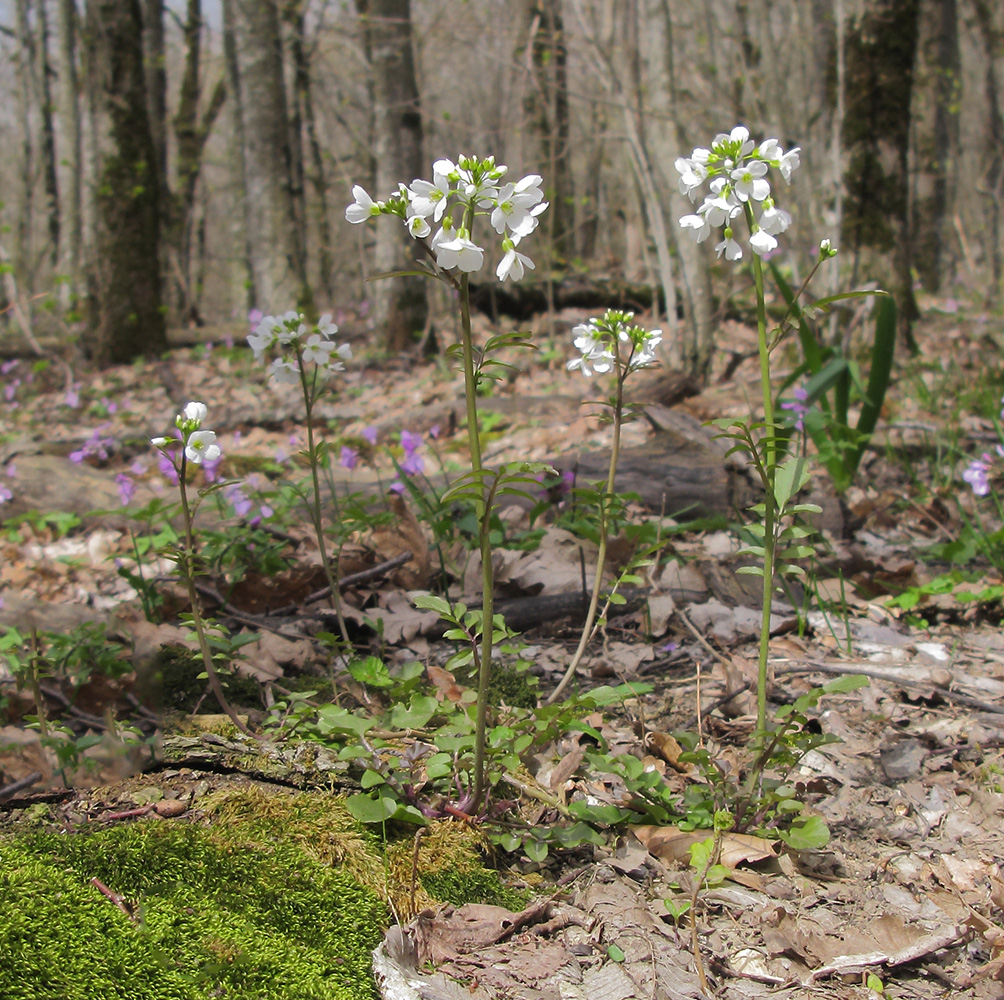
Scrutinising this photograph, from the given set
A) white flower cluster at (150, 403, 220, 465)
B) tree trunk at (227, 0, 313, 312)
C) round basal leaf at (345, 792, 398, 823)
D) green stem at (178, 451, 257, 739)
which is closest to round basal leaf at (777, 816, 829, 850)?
round basal leaf at (345, 792, 398, 823)

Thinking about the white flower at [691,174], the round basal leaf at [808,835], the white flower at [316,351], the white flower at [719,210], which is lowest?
the round basal leaf at [808,835]

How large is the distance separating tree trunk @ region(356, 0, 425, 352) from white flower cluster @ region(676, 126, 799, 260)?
22.1ft

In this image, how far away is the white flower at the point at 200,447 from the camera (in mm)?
1392

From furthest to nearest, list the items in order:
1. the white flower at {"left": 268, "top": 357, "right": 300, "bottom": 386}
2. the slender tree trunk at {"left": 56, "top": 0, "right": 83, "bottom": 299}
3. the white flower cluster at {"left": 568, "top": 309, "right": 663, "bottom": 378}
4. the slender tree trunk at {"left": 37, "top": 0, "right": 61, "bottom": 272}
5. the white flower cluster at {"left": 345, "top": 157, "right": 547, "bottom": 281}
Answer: the slender tree trunk at {"left": 37, "top": 0, "right": 61, "bottom": 272} → the slender tree trunk at {"left": 56, "top": 0, "right": 83, "bottom": 299} → the white flower at {"left": 268, "top": 357, "right": 300, "bottom": 386} → the white flower cluster at {"left": 568, "top": 309, "right": 663, "bottom": 378} → the white flower cluster at {"left": 345, "top": 157, "right": 547, "bottom": 281}

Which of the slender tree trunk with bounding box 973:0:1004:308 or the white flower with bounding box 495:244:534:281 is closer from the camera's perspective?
the white flower with bounding box 495:244:534:281

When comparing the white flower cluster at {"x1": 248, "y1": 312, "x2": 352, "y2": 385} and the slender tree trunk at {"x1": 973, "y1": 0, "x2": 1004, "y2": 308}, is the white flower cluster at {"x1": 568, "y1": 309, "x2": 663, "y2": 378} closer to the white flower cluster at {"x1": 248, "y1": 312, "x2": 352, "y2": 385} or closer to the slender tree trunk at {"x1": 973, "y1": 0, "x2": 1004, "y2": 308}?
the white flower cluster at {"x1": 248, "y1": 312, "x2": 352, "y2": 385}

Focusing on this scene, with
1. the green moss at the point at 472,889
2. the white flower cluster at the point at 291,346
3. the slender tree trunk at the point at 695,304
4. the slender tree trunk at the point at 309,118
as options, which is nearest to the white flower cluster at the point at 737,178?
the white flower cluster at the point at 291,346

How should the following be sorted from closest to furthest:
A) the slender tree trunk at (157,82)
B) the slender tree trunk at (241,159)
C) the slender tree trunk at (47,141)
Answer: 1. the slender tree trunk at (241,159)
2. the slender tree trunk at (157,82)
3. the slender tree trunk at (47,141)

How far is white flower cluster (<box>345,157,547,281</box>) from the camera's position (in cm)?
109

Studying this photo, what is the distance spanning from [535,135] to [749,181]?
27.1 feet

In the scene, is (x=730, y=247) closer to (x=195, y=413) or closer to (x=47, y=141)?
(x=195, y=413)

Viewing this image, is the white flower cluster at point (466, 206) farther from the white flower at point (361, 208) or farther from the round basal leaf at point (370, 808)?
the round basal leaf at point (370, 808)

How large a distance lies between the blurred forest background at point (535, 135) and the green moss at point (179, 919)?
1.23 meters

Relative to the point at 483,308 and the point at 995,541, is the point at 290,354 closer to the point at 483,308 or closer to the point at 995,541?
the point at 995,541
